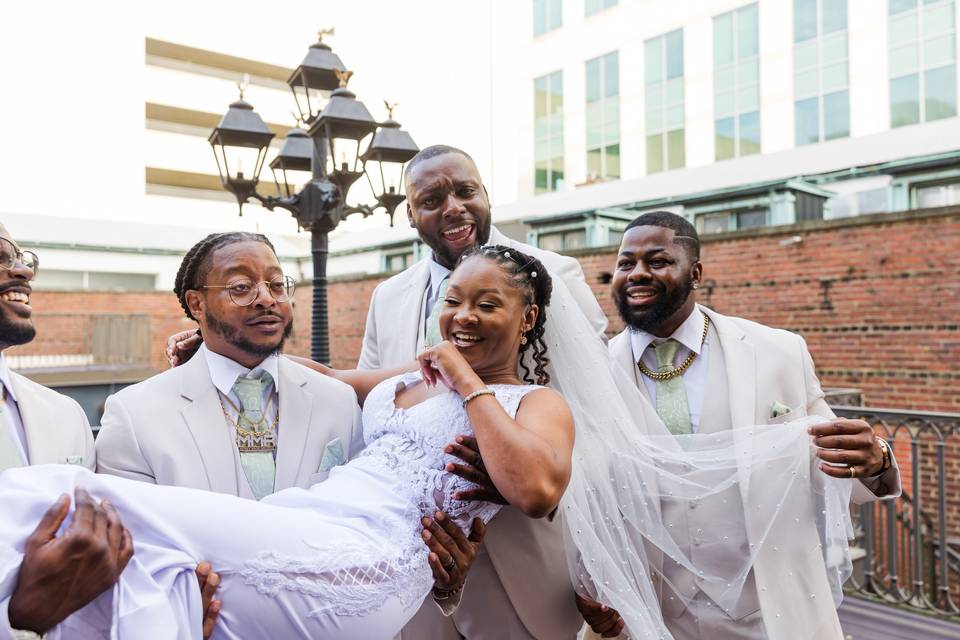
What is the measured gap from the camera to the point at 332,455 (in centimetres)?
239

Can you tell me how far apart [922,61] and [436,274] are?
19506 mm

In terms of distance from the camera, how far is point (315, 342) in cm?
650

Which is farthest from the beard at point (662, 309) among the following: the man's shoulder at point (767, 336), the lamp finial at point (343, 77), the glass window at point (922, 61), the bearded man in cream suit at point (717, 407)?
the glass window at point (922, 61)

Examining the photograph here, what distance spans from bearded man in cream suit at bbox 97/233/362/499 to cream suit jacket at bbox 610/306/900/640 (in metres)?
1.32

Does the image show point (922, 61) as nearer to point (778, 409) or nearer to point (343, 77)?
point (343, 77)

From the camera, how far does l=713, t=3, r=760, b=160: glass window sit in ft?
68.3

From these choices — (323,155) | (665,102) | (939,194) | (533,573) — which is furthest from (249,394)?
(665,102)

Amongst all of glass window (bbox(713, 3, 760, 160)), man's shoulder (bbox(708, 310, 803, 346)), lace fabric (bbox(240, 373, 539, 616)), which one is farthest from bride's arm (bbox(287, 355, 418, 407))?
glass window (bbox(713, 3, 760, 160))

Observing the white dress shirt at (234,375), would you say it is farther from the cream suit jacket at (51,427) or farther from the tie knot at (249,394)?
the cream suit jacket at (51,427)

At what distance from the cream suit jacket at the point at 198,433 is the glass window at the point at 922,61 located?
65.8 ft

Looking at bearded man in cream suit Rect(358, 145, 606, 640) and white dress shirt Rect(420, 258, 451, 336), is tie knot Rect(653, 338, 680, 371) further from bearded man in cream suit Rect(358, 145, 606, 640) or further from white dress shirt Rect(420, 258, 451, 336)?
white dress shirt Rect(420, 258, 451, 336)

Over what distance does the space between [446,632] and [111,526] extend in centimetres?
119

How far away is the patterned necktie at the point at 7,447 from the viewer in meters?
1.93

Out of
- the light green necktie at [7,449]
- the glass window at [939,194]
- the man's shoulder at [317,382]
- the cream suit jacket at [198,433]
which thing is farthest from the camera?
the glass window at [939,194]
